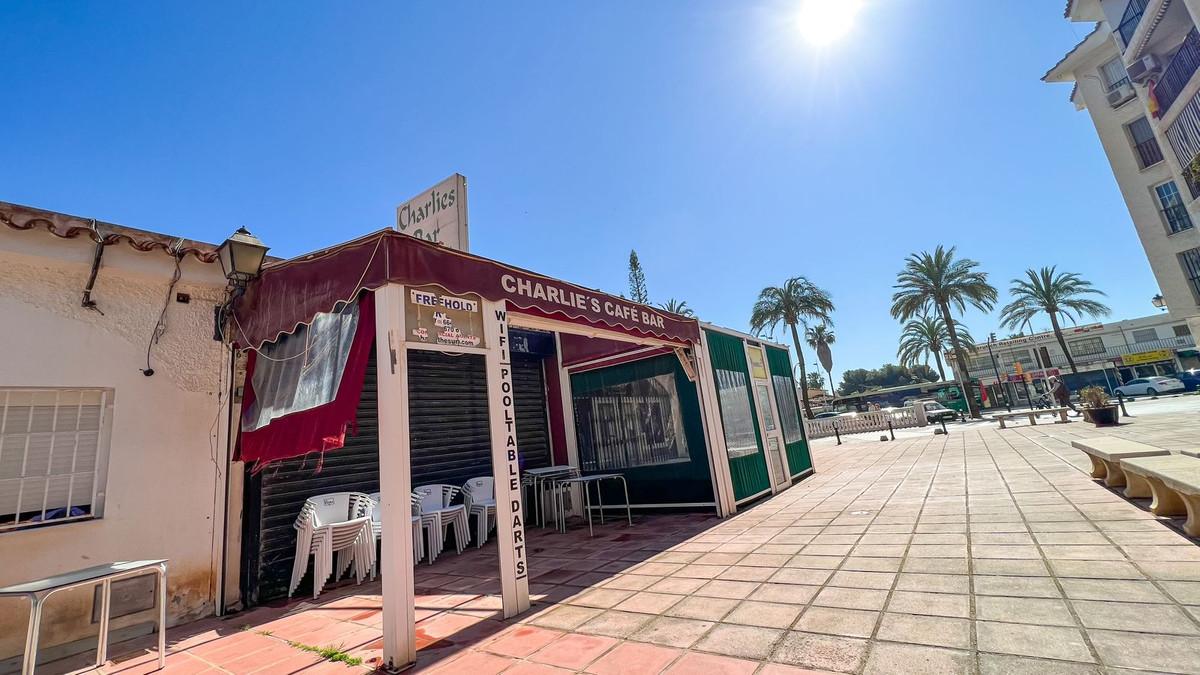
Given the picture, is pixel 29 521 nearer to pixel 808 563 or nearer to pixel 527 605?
pixel 527 605

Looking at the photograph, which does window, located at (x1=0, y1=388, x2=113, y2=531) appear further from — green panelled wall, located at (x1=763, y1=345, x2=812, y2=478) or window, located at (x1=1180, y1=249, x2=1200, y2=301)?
window, located at (x1=1180, y1=249, x2=1200, y2=301)

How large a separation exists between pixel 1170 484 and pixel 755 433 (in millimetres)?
4967

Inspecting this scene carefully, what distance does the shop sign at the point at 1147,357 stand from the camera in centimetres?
3309

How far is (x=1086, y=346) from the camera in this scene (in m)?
38.7

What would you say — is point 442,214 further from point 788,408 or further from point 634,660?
point 788,408

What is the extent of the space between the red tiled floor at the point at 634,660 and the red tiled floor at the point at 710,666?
0.07 metres

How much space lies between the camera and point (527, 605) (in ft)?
11.3

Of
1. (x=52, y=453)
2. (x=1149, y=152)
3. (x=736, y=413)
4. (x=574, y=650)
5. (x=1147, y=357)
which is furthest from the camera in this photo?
(x=1147, y=357)

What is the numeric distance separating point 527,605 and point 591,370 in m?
4.70

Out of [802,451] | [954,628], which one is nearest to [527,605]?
[954,628]

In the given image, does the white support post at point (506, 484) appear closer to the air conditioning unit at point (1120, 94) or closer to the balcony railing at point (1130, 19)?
the balcony railing at point (1130, 19)

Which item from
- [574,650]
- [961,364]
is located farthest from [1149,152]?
[574,650]

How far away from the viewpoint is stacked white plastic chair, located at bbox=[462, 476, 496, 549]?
19.5 feet

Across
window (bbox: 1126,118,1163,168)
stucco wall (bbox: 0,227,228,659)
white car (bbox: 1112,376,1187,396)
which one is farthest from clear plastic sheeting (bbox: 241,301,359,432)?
white car (bbox: 1112,376,1187,396)
